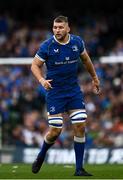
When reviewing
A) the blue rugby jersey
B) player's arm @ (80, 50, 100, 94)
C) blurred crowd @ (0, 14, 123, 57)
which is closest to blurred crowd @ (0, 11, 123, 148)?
blurred crowd @ (0, 14, 123, 57)

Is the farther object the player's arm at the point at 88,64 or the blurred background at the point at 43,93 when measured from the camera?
the blurred background at the point at 43,93

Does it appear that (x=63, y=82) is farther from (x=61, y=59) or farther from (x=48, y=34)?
(x=48, y=34)

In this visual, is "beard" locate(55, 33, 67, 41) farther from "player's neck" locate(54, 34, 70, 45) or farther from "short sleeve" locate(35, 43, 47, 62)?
"short sleeve" locate(35, 43, 47, 62)

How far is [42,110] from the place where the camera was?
21.6 meters

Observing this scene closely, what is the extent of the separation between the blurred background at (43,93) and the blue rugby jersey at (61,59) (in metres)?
5.96

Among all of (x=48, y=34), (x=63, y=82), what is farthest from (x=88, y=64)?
(x=48, y=34)

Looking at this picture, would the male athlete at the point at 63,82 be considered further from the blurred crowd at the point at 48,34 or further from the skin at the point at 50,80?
the blurred crowd at the point at 48,34

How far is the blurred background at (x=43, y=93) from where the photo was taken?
20.6 metres

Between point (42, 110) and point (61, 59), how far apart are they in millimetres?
8268

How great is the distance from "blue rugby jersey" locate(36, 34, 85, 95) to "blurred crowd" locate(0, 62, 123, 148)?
6707 mm

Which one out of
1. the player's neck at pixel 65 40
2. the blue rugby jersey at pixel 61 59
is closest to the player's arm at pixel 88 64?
the blue rugby jersey at pixel 61 59

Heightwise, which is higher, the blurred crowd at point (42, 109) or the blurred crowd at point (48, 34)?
the blurred crowd at point (48, 34)

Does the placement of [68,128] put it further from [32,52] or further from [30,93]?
[32,52]

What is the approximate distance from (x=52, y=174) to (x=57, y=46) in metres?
2.13
